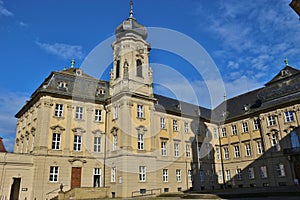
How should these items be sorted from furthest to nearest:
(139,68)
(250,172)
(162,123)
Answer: (250,172), (162,123), (139,68)

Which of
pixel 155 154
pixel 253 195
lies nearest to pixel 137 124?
pixel 155 154

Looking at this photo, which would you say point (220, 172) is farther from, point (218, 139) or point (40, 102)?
point (40, 102)

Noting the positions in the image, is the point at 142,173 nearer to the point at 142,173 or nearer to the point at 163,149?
the point at 142,173

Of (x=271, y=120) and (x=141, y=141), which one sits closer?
(x=141, y=141)

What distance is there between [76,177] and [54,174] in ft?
8.77

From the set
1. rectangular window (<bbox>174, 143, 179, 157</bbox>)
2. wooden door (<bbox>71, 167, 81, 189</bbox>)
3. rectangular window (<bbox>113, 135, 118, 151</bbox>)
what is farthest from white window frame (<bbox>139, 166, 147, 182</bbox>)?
rectangular window (<bbox>174, 143, 179, 157</bbox>)

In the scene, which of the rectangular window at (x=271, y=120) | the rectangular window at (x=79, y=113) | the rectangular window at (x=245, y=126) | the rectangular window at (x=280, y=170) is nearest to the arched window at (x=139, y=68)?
the rectangular window at (x=79, y=113)

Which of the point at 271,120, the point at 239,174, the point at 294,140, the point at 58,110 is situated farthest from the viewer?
the point at 239,174

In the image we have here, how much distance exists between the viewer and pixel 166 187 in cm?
3494

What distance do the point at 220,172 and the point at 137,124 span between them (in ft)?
68.4

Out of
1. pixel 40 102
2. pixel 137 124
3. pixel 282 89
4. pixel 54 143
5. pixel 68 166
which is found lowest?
pixel 68 166

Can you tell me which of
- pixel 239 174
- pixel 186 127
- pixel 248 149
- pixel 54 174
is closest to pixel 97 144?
pixel 54 174

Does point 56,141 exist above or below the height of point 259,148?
above

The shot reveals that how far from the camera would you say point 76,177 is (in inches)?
1233
